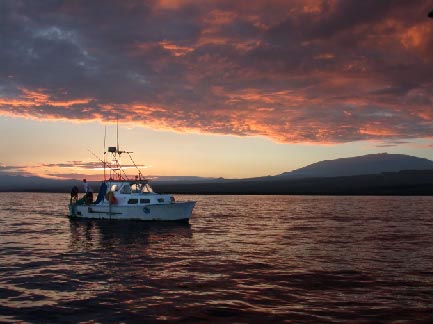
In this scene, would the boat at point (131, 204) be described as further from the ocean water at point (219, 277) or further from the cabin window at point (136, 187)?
the ocean water at point (219, 277)

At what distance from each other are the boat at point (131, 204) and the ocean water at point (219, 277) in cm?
729

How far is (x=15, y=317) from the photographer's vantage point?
1341cm

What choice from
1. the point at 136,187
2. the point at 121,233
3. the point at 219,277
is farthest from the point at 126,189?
the point at 219,277

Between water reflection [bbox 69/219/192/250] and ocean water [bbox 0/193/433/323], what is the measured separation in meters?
0.18

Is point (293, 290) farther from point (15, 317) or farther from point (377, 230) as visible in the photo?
point (377, 230)

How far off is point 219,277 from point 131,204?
86.2 ft

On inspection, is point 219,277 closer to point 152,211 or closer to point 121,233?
point 121,233

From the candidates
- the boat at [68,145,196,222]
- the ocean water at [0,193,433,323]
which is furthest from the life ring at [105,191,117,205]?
the ocean water at [0,193,433,323]

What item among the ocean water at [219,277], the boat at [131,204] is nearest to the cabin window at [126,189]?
the boat at [131,204]

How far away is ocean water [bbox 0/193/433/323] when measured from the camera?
1380 cm

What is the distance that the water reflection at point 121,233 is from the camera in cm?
3100

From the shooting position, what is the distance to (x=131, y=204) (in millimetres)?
43656

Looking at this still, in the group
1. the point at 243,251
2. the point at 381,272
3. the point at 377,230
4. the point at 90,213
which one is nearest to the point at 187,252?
the point at 243,251

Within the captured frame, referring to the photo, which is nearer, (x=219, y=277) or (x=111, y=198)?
(x=219, y=277)
